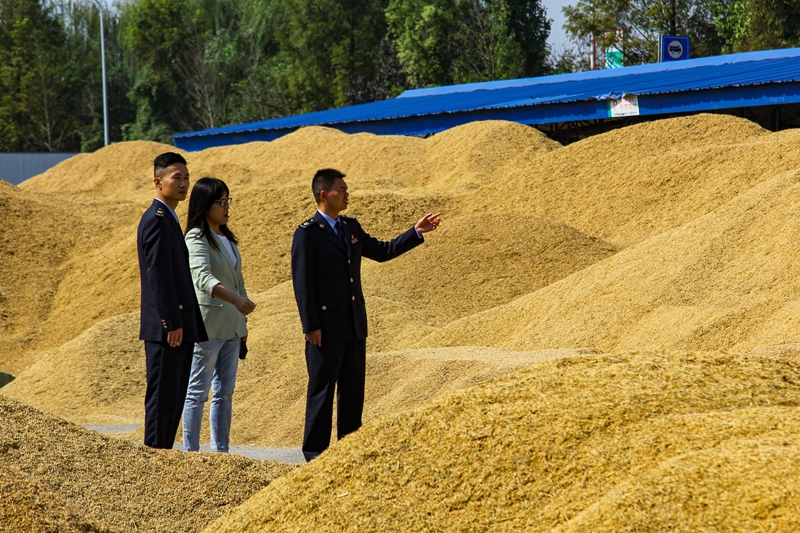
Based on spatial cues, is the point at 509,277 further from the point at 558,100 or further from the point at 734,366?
the point at 558,100

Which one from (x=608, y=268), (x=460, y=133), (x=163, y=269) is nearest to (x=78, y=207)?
(x=460, y=133)

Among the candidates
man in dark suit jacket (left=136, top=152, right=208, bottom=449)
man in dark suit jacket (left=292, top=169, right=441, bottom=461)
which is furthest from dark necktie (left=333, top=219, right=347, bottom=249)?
man in dark suit jacket (left=136, top=152, right=208, bottom=449)

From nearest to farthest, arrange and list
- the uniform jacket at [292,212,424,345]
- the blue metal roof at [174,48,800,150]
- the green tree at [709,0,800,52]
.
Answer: the uniform jacket at [292,212,424,345] < the blue metal roof at [174,48,800,150] < the green tree at [709,0,800,52]

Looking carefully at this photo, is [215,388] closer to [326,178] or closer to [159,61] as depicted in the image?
[326,178]

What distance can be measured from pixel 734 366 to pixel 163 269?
2820 millimetres

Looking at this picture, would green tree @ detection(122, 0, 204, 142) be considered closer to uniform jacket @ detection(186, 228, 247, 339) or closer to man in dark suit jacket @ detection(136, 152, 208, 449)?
uniform jacket @ detection(186, 228, 247, 339)

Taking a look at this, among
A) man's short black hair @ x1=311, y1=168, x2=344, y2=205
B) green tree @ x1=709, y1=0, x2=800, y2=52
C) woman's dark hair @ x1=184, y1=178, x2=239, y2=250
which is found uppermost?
green tree @ x1=709, y1=0, x2=800, y2=52

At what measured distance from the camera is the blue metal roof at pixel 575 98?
1784cm

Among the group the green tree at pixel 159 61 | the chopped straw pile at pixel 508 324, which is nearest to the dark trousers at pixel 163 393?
the chopped straw pile at pixel 508 324

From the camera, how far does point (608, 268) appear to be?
9555 mm

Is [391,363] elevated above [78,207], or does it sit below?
below

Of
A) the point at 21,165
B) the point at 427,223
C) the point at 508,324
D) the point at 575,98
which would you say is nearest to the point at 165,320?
the point at 427,223

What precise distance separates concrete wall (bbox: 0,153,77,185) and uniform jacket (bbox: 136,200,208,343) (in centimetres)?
3085

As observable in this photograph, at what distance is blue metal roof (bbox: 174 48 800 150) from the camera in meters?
17.8
